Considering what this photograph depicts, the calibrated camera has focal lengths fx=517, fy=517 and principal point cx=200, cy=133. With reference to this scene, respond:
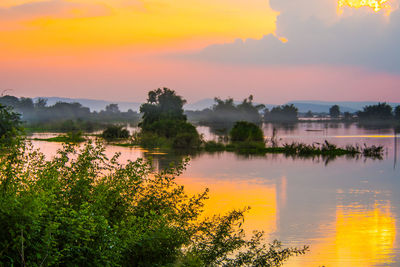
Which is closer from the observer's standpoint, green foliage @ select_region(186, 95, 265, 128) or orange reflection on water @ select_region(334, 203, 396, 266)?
orange reflection on water @ select_region(334, 203, 396, 266)

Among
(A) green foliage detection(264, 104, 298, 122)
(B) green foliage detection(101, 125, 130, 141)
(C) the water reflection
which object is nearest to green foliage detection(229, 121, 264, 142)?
(B) green foliage detection(101, 125, 130, 141)

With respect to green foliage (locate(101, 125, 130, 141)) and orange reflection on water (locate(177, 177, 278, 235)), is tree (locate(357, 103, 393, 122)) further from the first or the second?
orange reflection on water (locate(177, 177, 278, 235))

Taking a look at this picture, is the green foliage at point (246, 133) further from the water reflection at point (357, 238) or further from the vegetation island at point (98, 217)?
the vegetation island at point (98, 217)

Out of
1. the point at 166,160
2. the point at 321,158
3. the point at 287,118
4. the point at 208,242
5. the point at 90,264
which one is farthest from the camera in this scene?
the point at 287,118

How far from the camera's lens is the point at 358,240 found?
11.5m

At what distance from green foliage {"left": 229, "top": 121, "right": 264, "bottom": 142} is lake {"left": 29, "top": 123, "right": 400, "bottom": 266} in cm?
818

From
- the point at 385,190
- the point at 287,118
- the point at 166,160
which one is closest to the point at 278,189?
the point at 385,190

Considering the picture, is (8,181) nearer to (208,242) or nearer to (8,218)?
(8,218)

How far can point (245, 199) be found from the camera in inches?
663

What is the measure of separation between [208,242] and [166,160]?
2179cm

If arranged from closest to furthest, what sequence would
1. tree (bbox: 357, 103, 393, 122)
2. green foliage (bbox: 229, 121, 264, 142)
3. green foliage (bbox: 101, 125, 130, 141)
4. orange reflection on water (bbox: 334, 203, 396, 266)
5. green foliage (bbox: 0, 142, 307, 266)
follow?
green foliage (bbox: 0, 142, 307, 266)
orange reflection on water (bbox: 334, 203, 396, 266)
green foliage (bbox: 229, 121, 264, 142)
green foliage (bbox: 101, 125, 130, 141)
tree (bbox: 357, 103, 393, 122)

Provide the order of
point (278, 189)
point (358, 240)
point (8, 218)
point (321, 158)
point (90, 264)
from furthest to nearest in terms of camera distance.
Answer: point (321, 158)
point (278, 189)
point (358, 240)
point (90, 264)
point (8, 218)

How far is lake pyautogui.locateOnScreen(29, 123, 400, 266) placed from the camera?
10.9 m

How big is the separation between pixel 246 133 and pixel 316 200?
22907 millimetres
